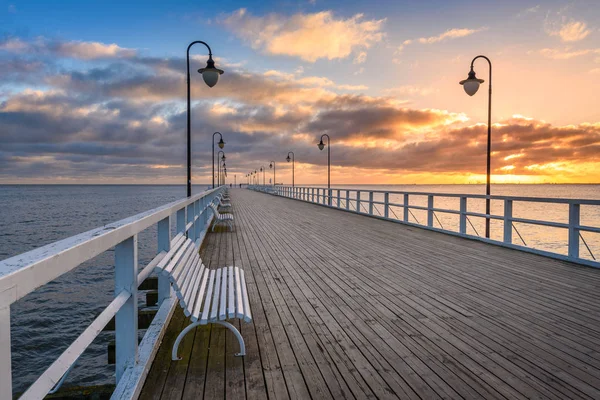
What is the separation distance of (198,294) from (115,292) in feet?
3.38

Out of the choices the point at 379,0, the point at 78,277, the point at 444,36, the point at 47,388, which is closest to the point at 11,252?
the point at 78,277

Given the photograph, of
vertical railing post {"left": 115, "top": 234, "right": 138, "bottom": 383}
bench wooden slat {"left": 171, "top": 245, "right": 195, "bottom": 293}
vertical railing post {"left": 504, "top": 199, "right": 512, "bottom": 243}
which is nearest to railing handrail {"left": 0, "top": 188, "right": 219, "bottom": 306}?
vertical railing post {"left": 115, "top": 234, "right": 138, "bottom": 383}

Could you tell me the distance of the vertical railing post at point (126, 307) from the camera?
241 centimetres

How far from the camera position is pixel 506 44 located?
47.7 ft

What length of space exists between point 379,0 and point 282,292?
1150 centimetres

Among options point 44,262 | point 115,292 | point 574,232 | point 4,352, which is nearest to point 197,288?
point 115,292

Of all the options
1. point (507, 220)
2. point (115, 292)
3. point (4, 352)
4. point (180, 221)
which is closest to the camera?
point (4, 352)

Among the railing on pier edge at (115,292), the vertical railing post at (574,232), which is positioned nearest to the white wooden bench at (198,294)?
the railing on pier edge at (115,292)

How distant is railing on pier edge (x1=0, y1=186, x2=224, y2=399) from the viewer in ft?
3.65

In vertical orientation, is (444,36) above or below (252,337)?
above

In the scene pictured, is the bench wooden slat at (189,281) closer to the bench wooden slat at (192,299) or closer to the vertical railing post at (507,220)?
the bench wooden slat at (192,299)

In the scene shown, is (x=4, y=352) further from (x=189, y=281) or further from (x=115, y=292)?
(x=189, y=281)

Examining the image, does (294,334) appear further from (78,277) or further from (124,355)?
(78,277)

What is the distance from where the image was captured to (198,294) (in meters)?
3.34
